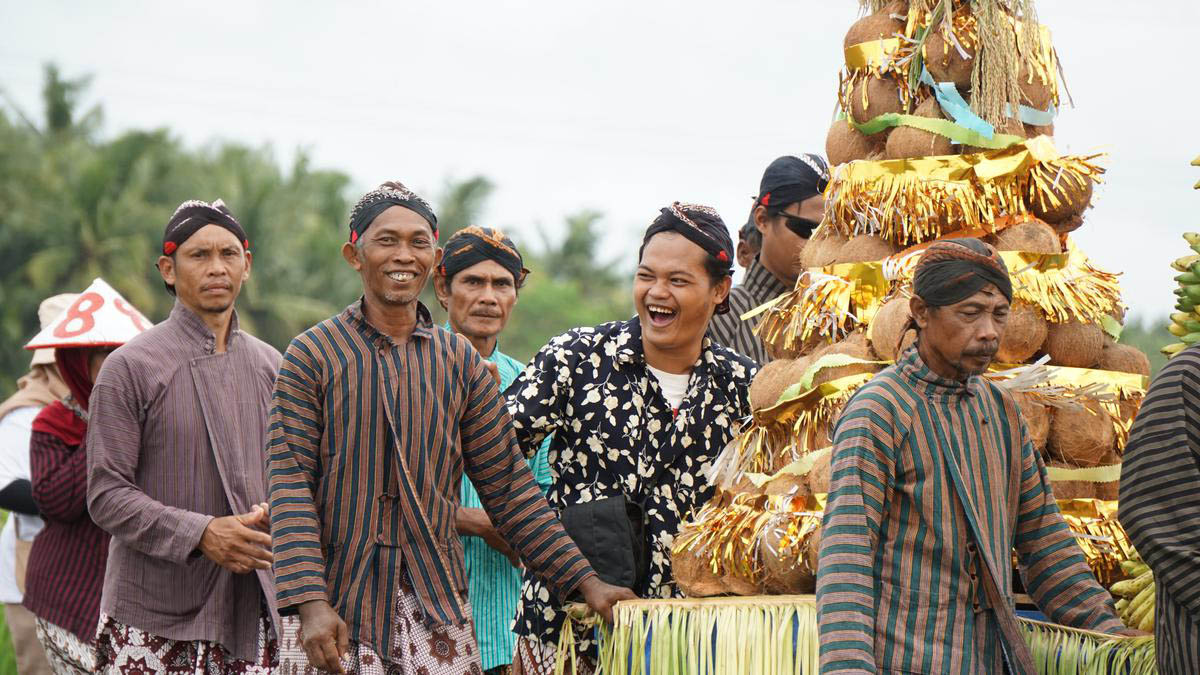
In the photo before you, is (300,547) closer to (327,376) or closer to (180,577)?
(327,376)

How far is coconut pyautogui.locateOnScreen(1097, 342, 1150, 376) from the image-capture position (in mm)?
4715

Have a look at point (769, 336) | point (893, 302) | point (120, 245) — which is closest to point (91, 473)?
point (769, 336)

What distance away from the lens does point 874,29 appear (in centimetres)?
500

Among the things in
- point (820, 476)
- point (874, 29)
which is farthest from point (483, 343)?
point (820, 476)

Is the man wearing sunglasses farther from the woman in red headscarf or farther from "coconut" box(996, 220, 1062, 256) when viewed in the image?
the woman in red headscarf

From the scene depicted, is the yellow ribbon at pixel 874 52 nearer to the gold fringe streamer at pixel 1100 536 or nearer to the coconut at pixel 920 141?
the coconut at pixel 920 141

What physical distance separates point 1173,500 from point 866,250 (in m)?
1.56

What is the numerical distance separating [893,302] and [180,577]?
8.16 feet

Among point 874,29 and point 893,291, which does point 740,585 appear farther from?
point 874,29

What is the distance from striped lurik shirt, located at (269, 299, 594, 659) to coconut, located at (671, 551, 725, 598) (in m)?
0.66

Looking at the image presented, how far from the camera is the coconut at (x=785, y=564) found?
4.25 meters

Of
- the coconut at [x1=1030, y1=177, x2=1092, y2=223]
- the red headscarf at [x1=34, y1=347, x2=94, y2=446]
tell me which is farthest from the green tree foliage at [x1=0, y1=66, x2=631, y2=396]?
the coconut at [x1=1030, y1=177, x2=1092, y2=223]

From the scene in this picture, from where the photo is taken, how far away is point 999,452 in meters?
3.61

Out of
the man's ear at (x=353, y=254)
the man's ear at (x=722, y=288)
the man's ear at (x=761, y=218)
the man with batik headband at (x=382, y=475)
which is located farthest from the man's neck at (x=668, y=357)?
the man's ear at (x=761, y=218)
